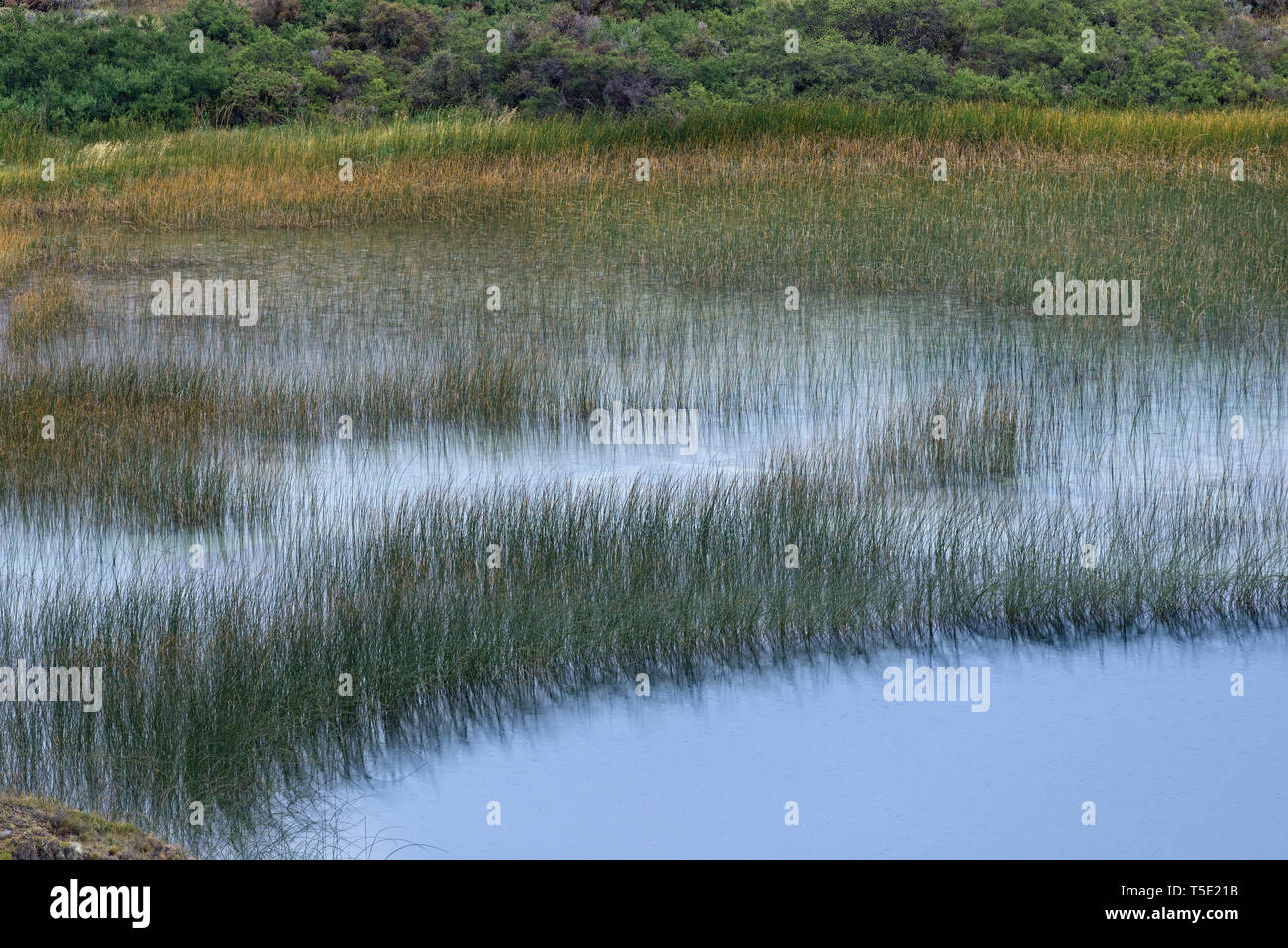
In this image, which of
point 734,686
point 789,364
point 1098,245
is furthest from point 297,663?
point 1098,245

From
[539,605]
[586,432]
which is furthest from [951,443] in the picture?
[539,605]

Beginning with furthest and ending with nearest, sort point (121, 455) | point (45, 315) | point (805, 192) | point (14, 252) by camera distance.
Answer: point (805, 192) → point (14, 252) → point (45, 315) → point (121, 455)

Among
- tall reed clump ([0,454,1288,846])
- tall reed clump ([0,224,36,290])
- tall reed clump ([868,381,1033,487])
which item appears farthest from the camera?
tall reed clump ([0,224,36,290])

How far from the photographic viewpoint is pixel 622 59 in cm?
2053

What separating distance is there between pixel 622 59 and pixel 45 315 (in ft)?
37.6

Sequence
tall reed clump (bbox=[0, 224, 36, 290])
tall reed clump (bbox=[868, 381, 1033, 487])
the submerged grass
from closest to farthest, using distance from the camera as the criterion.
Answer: tall reed clump (bbox=[868, 381, 1033, 487]), the submerged grass, tall reed clump (bbox=[0, 224, 36, 290])

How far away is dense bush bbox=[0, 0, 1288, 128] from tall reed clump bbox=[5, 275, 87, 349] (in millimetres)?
10024

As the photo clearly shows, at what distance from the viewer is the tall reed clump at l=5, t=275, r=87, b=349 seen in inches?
416

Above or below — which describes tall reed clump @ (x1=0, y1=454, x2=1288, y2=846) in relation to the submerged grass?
below

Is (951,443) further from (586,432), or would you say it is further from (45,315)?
(45,315)

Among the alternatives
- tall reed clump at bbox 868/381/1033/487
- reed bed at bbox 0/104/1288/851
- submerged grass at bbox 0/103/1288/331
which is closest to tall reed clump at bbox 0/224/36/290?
reed bed at bbox 0/104/1288/851

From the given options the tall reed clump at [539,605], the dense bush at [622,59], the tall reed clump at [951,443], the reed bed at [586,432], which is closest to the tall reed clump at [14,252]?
the reed bed at [586,432]

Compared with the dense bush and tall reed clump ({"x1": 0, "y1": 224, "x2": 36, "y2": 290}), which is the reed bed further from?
the dense bush
